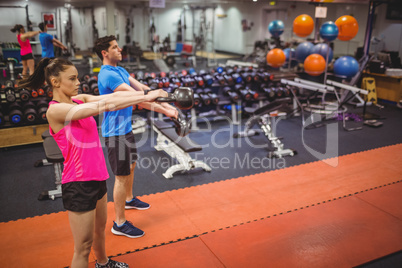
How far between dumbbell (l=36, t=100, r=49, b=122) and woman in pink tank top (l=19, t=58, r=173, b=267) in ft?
9.62

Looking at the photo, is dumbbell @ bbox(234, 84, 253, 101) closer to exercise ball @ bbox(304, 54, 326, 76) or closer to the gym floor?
exercise ball @ bbox(304, 54, 326, 76)

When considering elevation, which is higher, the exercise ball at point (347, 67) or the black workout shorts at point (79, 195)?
the exercise ball at point (347, 67)

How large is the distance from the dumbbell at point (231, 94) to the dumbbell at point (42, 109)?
275 centimetres

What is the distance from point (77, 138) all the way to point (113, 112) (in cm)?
72

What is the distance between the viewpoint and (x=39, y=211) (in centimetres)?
282

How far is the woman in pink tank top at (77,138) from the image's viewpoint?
4.84 ft

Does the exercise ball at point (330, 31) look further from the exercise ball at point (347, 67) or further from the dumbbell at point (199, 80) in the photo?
the dumbbell at point (199, 80)

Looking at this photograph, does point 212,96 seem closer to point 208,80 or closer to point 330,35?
point 208,80

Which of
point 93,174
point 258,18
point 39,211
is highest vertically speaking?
point 258,18

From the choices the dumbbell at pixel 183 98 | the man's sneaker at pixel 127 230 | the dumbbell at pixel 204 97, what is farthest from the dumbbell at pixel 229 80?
the dumbbell at pixel 183 98

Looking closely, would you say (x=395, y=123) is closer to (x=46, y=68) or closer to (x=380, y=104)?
(x=380, y=104)

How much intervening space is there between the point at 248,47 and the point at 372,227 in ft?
33.5

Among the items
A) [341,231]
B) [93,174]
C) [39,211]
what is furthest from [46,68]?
[341,231]

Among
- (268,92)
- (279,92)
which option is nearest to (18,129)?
(268,92)
